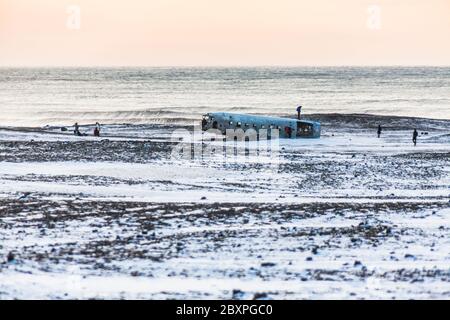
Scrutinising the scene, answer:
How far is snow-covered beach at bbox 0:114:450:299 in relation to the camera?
Result: 1437 cm

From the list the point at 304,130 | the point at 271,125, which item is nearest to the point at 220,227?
the point at 271,125

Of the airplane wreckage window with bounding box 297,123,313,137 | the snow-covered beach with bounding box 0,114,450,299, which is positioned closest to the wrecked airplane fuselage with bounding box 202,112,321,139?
the airplane wreckage window with bounding box 297,123,313,137

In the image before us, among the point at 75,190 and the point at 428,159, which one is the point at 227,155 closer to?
the point at 428,159

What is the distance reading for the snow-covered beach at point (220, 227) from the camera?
566 inches

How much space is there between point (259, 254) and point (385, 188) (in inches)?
492

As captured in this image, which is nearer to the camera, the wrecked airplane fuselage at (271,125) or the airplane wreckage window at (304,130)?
the wrecked airplane fuselage at (271,125)

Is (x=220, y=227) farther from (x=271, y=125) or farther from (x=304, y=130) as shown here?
(x=304, y=130)

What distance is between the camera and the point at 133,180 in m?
28.9

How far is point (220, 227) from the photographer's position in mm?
19766

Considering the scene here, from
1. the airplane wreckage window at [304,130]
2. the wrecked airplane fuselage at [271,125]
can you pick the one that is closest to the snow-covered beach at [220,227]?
the wrecked airplane fuselage at [271,125]

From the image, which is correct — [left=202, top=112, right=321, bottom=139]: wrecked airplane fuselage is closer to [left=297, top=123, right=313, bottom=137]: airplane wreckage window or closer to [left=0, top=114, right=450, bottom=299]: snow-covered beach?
[left=297, top=123, right=313, bottom=137]: airplane wreckage window

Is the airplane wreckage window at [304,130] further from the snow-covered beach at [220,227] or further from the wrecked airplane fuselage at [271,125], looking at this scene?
the snow-covered beach at [220,227]
